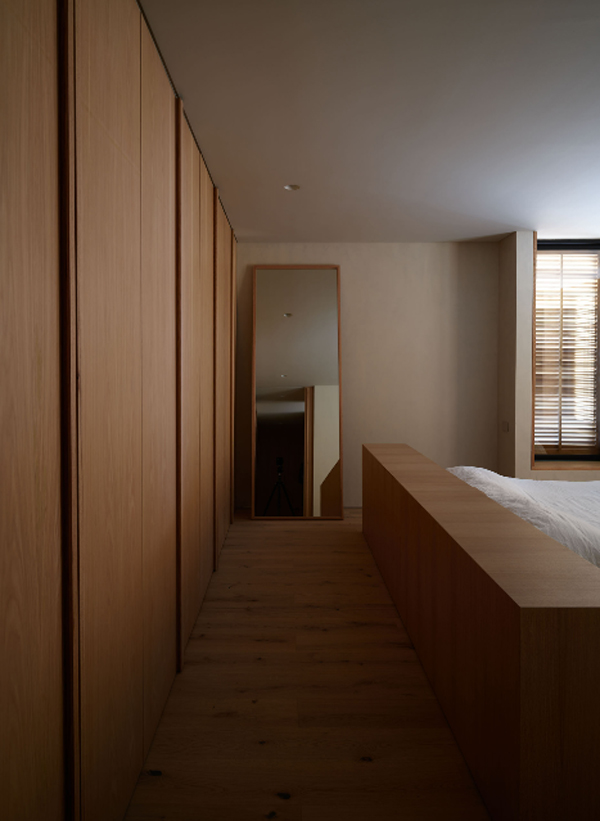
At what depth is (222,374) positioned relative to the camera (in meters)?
3.61

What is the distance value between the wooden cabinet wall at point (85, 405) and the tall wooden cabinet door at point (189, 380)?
3.9 inches

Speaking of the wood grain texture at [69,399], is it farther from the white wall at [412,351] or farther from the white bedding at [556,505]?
the white wall at [412,351]

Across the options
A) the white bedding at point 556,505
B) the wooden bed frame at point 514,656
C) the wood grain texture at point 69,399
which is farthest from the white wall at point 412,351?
the wood grain texture at point 69,399

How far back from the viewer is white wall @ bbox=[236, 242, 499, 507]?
4.61m

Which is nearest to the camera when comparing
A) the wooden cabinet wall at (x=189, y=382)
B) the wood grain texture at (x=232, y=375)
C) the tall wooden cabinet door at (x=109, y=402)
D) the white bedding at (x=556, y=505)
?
the tall wooden cabinet door at (x=109, y=402)

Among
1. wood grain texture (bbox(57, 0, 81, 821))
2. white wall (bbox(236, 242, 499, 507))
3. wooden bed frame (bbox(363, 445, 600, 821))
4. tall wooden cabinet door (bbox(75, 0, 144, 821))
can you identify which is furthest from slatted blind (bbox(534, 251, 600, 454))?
wood grain texture (bbox(57, 0, 81, 821))

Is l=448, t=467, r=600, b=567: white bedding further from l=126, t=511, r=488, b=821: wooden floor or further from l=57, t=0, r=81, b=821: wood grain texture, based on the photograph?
l=57, t=0, r=81, b=821: wood grain texture

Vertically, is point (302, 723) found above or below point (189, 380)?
below

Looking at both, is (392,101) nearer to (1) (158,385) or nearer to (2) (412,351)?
(1) (158,385)

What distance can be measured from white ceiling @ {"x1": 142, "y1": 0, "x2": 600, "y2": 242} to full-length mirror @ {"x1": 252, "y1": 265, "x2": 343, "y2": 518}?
2.83 feet

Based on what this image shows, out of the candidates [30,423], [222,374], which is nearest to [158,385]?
[30,423]

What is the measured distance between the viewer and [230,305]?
4094mm

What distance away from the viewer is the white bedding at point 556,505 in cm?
191

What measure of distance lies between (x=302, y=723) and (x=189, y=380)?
1438 mm
